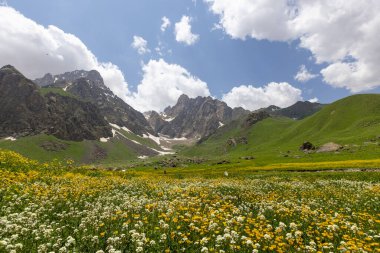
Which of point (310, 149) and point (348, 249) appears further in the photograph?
point (310, 149)

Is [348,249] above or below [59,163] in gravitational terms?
below

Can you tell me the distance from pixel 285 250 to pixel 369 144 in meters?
136

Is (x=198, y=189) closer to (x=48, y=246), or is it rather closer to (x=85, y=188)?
(x=85, y=188)

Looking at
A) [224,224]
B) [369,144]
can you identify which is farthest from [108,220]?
[369,144]

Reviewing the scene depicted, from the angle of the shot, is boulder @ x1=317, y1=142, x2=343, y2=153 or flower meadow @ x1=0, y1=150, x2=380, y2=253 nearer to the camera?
flower meadow @ x1=0, y1=150, x2=380, y2=253

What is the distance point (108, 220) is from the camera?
1192cm

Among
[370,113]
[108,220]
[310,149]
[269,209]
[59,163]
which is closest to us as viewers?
[108,220]

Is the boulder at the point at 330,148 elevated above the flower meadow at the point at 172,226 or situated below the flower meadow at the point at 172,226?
above

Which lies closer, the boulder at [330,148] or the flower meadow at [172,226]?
the flower meadow at [172,226]

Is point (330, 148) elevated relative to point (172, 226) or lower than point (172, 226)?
elevated

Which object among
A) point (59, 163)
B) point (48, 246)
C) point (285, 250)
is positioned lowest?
point (285, 250)

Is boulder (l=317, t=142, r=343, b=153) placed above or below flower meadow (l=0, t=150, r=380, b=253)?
above

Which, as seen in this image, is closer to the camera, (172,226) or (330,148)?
(172,226)

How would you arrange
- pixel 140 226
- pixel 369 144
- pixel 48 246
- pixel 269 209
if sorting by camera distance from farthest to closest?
pixel 369 144 < pixel 269 209 < pixel 140 226 < pixel 48 246
